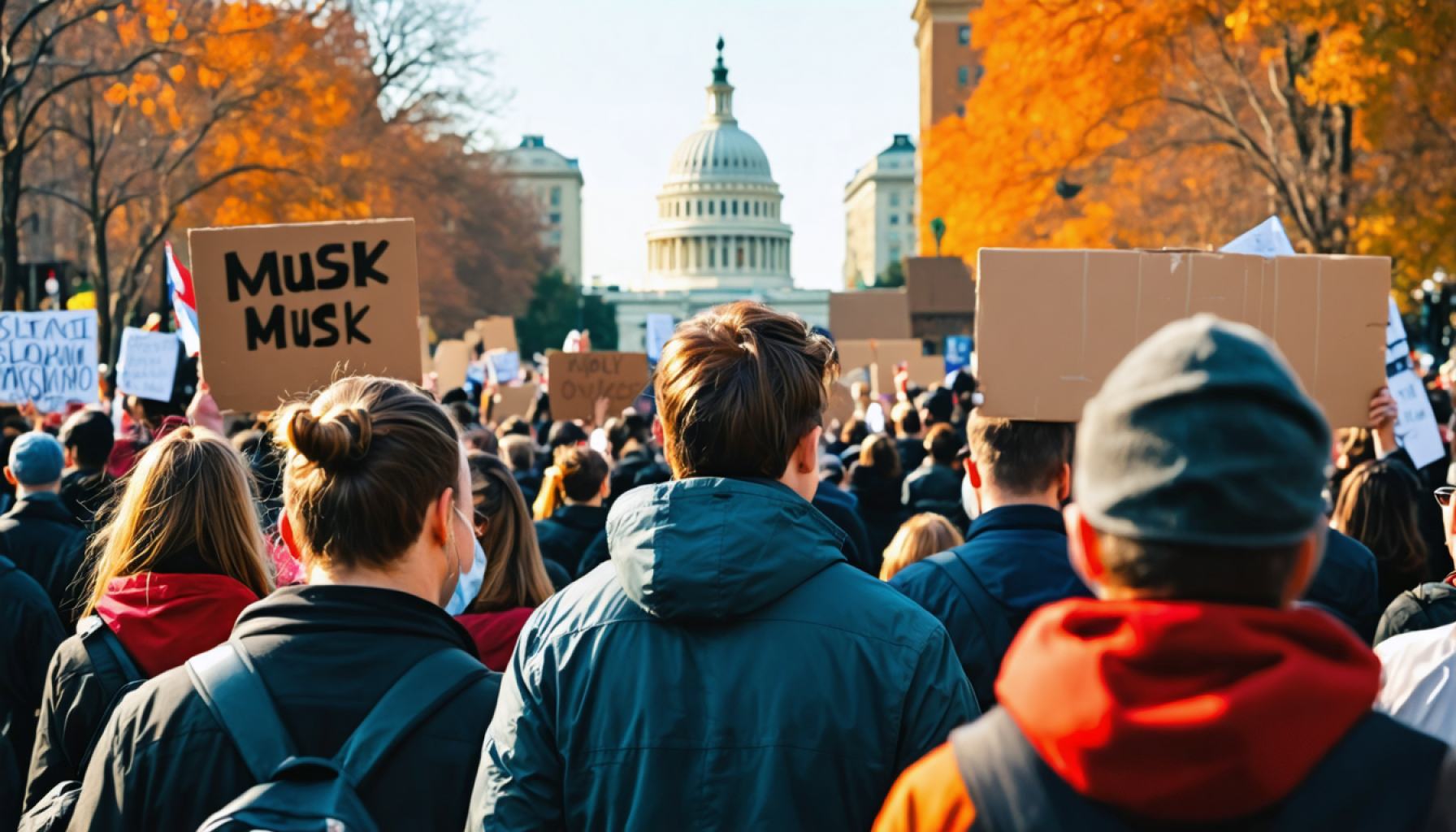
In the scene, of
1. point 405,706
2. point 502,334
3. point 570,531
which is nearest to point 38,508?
point 570,531

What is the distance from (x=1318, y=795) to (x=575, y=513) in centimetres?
546


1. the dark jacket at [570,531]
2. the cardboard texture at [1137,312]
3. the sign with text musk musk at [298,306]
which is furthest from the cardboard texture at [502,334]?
the cardboard texture at [1137,312]

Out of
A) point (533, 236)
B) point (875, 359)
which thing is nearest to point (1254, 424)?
point (875, 359)

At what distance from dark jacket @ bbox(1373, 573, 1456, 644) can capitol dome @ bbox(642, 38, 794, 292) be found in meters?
142

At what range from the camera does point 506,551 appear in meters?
4.34

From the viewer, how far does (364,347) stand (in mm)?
5656

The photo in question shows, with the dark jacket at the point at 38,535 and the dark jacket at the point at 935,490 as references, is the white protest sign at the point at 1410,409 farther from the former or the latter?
the dark jacket at the point at 38,535

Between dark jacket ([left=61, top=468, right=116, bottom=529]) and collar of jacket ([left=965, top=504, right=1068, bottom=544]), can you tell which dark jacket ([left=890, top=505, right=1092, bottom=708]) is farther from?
dark jacket ([left=61, top=468, right=116, bottom=529])

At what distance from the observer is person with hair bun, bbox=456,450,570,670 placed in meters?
4.16

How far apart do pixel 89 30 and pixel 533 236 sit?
118 ft

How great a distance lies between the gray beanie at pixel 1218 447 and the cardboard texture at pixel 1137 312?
2600mm

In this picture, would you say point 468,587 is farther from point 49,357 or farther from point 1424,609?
point 49,357

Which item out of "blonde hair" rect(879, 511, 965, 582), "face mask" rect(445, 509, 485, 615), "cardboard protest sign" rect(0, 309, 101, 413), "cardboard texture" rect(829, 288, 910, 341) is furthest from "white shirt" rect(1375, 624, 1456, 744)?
"cardboard texture" rect(829, 288, 910, 341)

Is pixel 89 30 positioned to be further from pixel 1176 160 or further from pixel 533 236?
pixel 533 236
